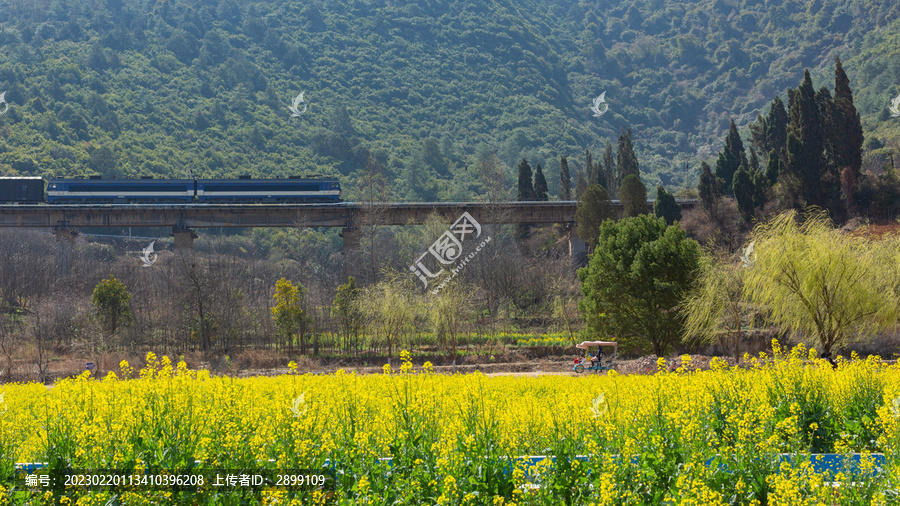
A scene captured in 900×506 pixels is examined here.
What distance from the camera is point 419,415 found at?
841cm

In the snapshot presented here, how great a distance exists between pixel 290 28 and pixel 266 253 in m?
103

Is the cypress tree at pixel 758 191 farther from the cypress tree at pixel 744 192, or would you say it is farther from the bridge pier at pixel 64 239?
the bridge pier at pixel 64 239

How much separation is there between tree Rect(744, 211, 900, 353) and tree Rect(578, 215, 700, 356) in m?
4.64

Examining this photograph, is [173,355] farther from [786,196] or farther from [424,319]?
[786,196]

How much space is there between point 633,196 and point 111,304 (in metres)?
37.8

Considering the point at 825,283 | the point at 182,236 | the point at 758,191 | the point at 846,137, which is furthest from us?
the point at 182,236

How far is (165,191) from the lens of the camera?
56.7 metres

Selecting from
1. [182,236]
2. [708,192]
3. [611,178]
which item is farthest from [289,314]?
[611,178]

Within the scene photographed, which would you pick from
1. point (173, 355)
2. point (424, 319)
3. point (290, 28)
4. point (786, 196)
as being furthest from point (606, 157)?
point (290, 28)

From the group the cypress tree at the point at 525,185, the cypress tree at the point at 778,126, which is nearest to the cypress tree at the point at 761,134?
the cypress tree at the point at 778,126

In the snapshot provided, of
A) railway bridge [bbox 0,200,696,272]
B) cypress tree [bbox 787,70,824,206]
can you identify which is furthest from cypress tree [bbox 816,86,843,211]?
railway bridge [bbox 0,200,696,272]

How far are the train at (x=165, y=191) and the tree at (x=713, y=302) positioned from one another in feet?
120

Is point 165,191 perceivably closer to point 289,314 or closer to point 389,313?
point 289,314

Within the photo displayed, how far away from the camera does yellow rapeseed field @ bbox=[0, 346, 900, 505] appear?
6.65m
